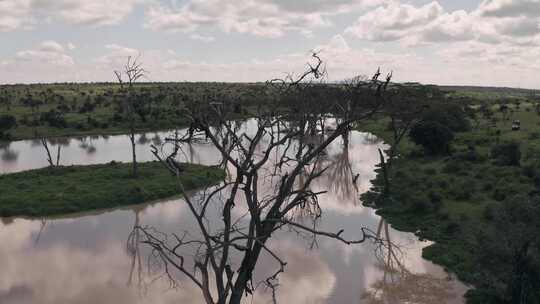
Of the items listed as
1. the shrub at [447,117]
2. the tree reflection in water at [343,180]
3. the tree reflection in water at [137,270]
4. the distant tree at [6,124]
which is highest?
the shrub at [447,117]

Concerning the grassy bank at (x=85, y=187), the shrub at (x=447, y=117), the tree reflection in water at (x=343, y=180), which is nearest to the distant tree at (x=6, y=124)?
the grassy bank at (x=85, y=187)

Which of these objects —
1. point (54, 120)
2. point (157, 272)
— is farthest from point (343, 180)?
point (54, 120)

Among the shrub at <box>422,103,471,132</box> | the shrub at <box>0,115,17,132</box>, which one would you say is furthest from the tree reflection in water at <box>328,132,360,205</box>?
the shrub at <box>0,115,17,132</box>

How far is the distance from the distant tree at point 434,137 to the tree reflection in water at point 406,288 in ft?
83.0

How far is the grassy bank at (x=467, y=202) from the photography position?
57.2ft

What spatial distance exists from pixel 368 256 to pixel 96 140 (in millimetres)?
46509

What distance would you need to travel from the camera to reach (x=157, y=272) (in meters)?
21.9

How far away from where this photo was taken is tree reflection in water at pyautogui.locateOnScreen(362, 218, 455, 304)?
18.5m

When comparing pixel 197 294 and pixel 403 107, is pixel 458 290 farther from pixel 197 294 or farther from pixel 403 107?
pixel 403 107

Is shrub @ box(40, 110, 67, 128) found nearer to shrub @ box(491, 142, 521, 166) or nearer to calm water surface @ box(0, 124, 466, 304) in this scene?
calm water surface @ box(0, 124, 466, 304)

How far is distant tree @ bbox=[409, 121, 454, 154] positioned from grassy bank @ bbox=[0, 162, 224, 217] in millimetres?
20045

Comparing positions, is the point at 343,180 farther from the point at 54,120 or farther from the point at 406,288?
the point at 54,120

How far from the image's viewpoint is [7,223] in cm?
2795

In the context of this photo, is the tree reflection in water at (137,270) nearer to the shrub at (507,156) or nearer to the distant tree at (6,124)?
the shrub at (507,156)
